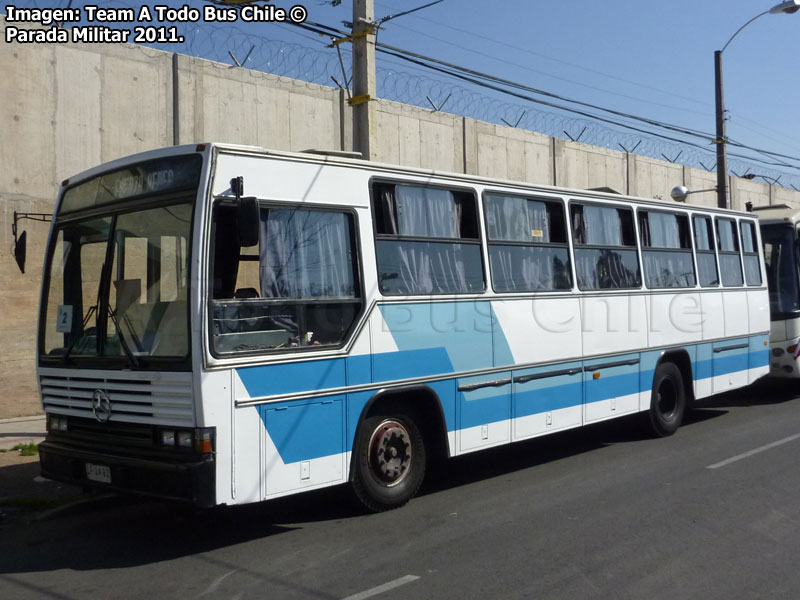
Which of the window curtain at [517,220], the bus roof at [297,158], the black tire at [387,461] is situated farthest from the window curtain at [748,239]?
the black tire at [387,461]

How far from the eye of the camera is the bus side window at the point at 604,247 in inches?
383

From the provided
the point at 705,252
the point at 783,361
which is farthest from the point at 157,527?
the point at 783,361

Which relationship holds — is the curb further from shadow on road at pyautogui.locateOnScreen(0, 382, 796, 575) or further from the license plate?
the license plate

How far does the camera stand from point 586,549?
6.10 metres

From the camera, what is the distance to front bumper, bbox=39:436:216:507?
5848 mm

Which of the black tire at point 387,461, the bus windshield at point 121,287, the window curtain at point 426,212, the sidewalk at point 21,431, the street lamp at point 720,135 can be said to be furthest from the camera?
the street lamp at point 720,135

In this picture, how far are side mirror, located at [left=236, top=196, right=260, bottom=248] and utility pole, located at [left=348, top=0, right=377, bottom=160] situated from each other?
191 inches

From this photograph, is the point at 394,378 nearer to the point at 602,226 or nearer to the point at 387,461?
the point at 387,461

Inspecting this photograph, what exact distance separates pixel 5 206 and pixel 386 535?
8.25m

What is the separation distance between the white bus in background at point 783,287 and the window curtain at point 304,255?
976 centimetres

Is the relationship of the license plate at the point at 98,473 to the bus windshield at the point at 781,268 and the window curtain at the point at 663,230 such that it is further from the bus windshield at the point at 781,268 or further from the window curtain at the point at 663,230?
the bus windshield at the point at 781,268

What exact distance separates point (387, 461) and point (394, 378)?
748 mm

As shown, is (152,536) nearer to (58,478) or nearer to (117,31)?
(58,478)

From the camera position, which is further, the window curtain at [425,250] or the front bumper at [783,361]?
the front bumper at [783,361]
